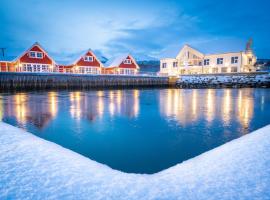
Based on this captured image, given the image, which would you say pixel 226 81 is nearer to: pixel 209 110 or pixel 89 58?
pixel 89 58

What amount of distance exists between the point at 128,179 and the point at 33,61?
3964 centimetres

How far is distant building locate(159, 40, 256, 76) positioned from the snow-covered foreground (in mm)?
42985

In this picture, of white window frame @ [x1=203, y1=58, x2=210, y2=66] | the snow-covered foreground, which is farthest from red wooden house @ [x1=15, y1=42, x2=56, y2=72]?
the snow-covered foreground

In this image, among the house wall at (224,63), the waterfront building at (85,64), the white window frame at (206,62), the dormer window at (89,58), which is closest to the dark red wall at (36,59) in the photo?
the waterfront building at (85,64)

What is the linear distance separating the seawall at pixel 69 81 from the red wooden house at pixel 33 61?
8369 millimetres

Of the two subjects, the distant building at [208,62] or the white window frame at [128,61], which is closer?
the distant building at [208,62]

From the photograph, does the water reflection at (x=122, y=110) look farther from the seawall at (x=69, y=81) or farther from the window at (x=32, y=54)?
the window at (x=32, y=54)

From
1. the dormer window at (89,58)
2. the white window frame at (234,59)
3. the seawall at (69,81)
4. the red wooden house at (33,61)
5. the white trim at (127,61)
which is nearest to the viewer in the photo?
the seawall at (69,81)

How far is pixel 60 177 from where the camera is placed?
2.71m

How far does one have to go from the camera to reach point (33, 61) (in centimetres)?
3700

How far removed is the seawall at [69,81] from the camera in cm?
2791

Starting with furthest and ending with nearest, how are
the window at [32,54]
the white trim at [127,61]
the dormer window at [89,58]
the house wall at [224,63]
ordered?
1. the white trim at [127,61]
2. the house wall at [224,63]
3. the dormer window at [89,58]
4. the window at [32,54]

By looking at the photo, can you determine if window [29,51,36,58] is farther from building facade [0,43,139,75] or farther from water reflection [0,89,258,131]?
water reflection [0,89,258,131]

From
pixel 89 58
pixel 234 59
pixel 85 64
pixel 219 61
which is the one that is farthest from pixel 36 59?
pixel 234 59
